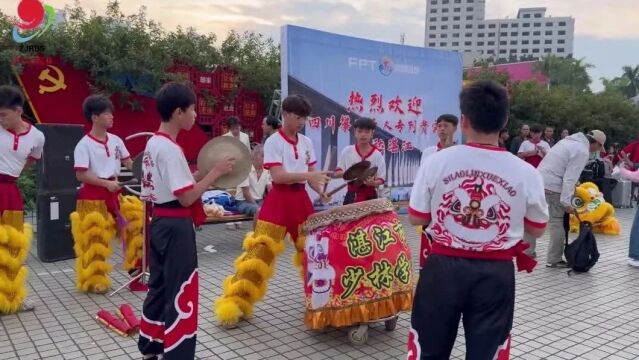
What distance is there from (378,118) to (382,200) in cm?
572

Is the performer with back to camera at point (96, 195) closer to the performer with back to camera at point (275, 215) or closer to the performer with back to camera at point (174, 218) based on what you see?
the performer with back to camera at point (275, 215)

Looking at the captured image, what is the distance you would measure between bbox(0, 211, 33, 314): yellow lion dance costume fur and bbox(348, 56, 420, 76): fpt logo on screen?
5.99 metres

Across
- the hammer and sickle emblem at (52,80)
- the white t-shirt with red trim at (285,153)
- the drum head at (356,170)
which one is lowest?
the drum head at (356,170)

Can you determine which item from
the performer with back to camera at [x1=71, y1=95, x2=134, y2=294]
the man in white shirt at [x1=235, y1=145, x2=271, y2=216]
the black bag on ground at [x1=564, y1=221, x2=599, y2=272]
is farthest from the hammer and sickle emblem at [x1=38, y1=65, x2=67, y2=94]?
the black bag on ground at [x1=564, y1=221, x2=599, y2=272]

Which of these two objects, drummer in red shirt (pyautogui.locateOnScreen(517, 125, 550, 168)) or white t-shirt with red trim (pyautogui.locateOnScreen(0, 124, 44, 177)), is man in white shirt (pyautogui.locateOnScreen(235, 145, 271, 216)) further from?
drummer in red shirt (pyautogui.locateOnScreen(517, 125, 550, 168))

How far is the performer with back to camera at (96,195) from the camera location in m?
4.82

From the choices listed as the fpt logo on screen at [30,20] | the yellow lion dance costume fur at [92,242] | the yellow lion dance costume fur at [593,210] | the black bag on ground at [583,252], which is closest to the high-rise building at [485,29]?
the yellow lion dance costume fur at [593,210]

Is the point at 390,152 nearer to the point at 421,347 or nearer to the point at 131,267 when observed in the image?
the point at 131,267

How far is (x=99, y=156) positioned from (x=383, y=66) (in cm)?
595

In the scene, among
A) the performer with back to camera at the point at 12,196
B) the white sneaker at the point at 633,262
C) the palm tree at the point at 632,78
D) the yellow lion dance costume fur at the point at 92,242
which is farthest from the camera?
the palm tree at the point at 632,78

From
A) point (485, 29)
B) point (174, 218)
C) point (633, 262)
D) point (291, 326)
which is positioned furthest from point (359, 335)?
point (485, 29)

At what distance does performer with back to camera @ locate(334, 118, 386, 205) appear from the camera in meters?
4.86

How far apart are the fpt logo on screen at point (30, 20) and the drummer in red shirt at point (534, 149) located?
9.46m

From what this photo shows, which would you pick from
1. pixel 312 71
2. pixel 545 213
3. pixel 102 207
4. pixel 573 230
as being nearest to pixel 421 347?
pixel 545 213
